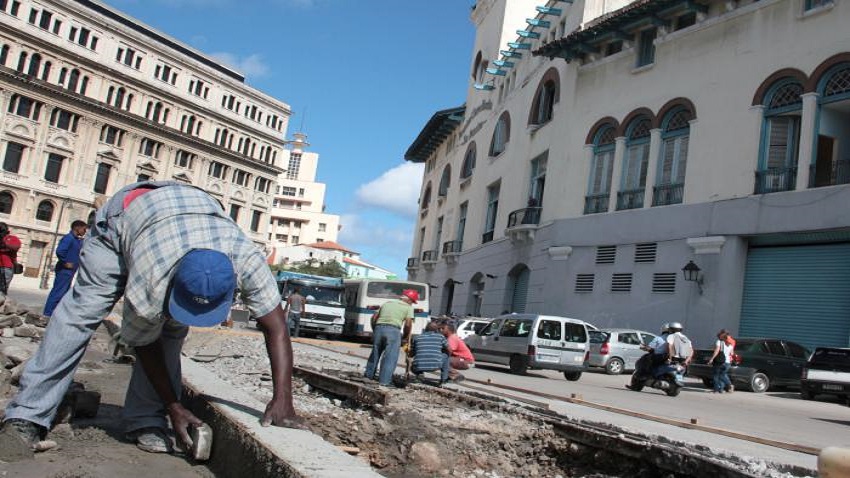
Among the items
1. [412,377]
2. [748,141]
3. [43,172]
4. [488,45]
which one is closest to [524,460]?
[412,377]

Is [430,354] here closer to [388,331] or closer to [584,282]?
[388,331]

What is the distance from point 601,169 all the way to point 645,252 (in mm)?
4644

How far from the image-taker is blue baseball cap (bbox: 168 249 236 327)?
3354mm

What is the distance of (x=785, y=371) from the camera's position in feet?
64.5

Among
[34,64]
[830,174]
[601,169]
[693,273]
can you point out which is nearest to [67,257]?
[693,273]

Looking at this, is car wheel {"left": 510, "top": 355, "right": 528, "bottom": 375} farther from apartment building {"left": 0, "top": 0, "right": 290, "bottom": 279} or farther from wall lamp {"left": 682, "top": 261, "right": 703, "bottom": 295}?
apartment building {"left": 0, "top": 0, "right": 290, "bottom": 279}

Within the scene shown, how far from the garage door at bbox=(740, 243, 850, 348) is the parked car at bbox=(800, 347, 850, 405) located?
3557 mm

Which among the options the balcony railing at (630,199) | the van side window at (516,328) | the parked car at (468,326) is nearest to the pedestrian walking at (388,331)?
the van side window at (516,328)

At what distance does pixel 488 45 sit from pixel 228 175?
112 feet

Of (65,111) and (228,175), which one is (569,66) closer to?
(65,111)

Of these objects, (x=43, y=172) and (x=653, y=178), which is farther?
(x=43, y=172)

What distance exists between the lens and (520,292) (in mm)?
33312

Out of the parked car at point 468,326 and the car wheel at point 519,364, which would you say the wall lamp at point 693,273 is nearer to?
the parked car at point 468,326

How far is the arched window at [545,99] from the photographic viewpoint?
32.8 metres
